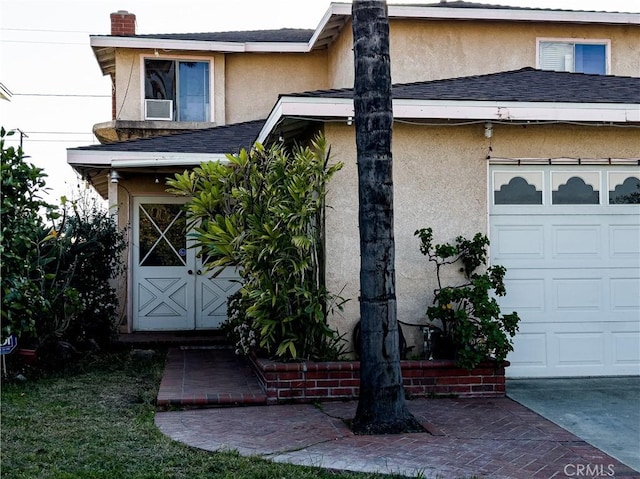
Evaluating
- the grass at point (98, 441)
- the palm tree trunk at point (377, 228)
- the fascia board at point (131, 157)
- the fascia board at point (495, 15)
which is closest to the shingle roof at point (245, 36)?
the fascia board at point (495, 15)

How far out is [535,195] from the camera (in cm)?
914

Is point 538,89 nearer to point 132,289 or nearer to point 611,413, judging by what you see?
point 611,413

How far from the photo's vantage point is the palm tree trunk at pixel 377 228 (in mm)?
6691

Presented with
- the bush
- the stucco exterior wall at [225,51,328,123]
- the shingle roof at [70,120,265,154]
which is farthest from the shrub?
the stucco exterior wall at [225,51,328,123]

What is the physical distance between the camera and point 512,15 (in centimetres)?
1398

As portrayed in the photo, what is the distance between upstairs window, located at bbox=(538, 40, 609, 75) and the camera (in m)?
14.6

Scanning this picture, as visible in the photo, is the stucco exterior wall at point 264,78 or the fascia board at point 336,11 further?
the stucco exterior wall at point 264,78

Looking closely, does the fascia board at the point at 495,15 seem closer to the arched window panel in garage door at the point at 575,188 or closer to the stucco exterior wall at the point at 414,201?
the stucco exterior wall at the point at 414,201

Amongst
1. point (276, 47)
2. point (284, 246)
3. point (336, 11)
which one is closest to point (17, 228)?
point (284, 246)

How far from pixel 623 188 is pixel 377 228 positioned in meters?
4.11

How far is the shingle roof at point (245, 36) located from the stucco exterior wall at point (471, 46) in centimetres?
244

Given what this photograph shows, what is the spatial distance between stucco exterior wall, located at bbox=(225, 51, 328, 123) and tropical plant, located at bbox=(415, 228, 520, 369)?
8774 millimetres

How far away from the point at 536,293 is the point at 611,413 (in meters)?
1.95

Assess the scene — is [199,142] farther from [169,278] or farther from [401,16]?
[401,16]
